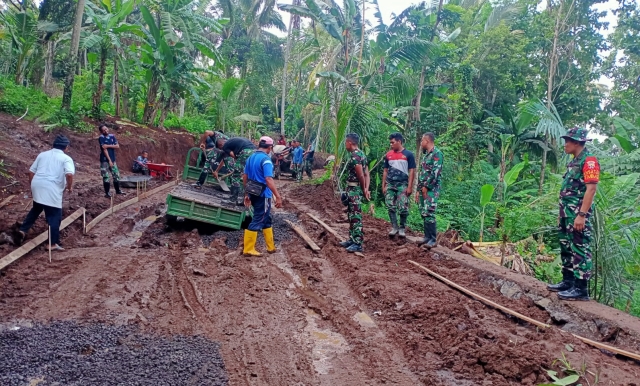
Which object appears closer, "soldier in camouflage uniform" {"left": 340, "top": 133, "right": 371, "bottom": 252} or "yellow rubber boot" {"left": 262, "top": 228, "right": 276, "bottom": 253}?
"soldier in camouflage uniform" {"left": 340, "top": 133, "right": 371, "bottom": 252}

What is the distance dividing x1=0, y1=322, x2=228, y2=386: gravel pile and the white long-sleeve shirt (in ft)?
9.40

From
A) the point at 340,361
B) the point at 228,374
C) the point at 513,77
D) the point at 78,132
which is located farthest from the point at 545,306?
the point at 78,132

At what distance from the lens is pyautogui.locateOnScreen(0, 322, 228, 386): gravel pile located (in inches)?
129

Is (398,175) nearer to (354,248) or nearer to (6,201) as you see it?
(354,248)

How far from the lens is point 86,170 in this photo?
584 inches

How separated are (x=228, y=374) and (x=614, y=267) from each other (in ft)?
15.9

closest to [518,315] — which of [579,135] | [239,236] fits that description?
[579,135]

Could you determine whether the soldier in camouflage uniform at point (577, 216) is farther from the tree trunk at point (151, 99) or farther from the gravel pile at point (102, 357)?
the tree trunk at point (151, 99)

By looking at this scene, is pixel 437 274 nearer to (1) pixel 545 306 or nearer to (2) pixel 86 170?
(1) pixel 545 306

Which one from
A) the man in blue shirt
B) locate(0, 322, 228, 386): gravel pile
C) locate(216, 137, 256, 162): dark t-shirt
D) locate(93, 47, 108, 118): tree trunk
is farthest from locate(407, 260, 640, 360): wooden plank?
locate(93, 47, 108, 118): tree trunk

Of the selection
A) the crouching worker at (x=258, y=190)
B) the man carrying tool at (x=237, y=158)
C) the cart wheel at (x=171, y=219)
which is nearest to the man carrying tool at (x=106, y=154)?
the man carrying tool at (x=237, y=158)

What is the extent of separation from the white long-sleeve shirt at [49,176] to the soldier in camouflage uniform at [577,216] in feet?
20.9

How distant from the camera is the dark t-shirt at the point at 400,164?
25.1ft

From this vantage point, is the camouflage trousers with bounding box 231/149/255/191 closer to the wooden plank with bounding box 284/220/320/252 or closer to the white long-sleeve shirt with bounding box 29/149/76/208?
the wooden plank with bounding box 284/220/320/252
